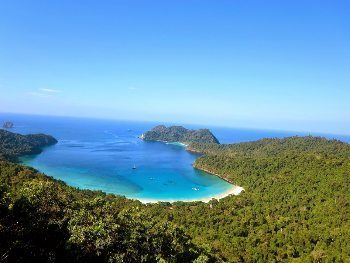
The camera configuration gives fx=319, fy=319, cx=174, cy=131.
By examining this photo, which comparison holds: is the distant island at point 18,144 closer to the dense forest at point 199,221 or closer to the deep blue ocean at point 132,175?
the deep blue ocean at point 132,175

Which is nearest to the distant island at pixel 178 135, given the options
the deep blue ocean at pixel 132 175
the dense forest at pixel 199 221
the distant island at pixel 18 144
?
the deep blue ocean at pixel 132 175

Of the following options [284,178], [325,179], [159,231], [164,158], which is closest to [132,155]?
[164,158]

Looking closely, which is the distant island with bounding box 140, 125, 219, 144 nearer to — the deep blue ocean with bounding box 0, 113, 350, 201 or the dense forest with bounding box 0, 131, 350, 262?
the deep blue ocean with bounding box 0, 113, 350, 201

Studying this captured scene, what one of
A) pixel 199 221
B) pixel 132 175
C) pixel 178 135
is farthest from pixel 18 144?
pixel 178 135

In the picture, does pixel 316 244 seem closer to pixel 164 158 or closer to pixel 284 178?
pixel 284 178

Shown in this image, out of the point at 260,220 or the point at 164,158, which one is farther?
the point at 164,158
